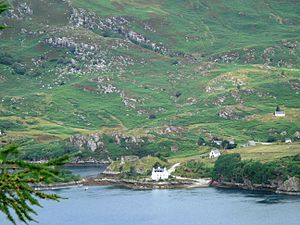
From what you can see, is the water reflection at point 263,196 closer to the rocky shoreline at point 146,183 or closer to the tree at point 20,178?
the rocky shoreline at point 146,183

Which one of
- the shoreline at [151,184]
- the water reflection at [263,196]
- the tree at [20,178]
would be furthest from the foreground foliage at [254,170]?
the tree at [20,178]

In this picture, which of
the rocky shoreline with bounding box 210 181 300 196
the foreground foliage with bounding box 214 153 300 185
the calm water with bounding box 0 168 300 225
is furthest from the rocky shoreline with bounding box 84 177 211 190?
the calm water with bounding box 0 168 300 225

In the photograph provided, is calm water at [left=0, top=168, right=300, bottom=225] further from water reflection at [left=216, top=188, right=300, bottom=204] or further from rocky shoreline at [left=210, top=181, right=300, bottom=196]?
rocky shoreline at [left=210, top=181, right=300, bottom=196]

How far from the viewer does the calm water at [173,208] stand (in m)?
126

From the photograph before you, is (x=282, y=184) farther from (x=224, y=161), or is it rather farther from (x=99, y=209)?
(x=99, y=209)

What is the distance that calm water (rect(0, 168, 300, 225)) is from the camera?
414 feet

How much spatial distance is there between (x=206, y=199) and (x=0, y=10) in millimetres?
135320

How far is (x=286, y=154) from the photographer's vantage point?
595ft

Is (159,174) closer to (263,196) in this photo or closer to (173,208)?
(263,196)

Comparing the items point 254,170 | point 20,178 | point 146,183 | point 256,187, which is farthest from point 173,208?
point 20,178

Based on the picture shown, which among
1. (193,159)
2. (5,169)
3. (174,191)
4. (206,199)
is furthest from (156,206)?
(5,169)

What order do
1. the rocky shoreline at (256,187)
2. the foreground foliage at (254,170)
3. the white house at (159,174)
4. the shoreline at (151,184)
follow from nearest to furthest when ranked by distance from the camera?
the rocky shoreline at (256,187)
the foreground foliage at (254,170)
the shoreline at (151,184)
the white house at (159,174)

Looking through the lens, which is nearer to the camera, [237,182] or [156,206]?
[156,206]

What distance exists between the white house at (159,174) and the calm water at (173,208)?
9.49m
